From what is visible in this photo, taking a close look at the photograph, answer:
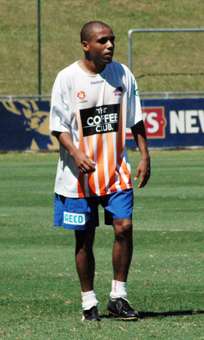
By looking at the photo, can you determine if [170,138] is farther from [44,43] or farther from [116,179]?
[116,179]

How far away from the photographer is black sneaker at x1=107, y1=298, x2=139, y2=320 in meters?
7.84

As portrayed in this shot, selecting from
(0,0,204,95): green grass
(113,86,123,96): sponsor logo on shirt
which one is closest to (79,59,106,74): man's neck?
(113,86,123,96): sponsor logo on shirt

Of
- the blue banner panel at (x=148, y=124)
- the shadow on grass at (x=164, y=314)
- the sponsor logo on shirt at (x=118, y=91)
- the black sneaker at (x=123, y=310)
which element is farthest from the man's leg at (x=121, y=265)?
the blue banner panel at (x=148, y=124)

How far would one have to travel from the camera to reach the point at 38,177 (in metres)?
21.4

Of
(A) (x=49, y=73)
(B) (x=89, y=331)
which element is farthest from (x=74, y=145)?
(A) (x=49, y=73)

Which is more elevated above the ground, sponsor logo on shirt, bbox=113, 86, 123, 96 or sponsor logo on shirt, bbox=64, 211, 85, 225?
sponsor logo on shirt, bbox=113, 86, 123, 96

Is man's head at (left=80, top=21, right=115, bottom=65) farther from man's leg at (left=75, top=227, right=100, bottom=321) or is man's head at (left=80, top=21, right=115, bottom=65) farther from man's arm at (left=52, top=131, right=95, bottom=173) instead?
man's leg at (left=75, top=227, right=100, bottom=321)

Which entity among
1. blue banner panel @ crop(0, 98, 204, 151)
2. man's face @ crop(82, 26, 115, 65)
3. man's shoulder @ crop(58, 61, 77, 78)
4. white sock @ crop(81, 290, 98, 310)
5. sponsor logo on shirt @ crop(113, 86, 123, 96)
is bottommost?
blue banner panel @ crop(0, 98, 204, 151)

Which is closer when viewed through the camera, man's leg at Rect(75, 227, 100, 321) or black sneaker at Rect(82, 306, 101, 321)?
black sneaker at Rect(82, 306, 101, 321)

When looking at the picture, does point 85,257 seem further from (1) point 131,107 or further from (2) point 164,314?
(1) point 131,107

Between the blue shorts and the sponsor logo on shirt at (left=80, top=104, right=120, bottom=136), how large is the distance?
44 cm

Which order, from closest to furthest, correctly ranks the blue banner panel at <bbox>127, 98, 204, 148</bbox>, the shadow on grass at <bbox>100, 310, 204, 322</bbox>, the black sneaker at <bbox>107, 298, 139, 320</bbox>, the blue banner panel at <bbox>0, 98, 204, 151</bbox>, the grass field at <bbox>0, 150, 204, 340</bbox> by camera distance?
1. the grass field at <bbox>0, 150, 204, 340</bbox>
2. the black sneaker at <bbox>107, 298, 139, 320</bbox>
3. the shadow on grass at <bbox>100, 310, 204, 322</bbox>
4. the blue banner panel at <bbox>0, 98, 204, 151</bbox>
5. the blue banner panel at <bbox>127, 98, 204, 148</bbox>

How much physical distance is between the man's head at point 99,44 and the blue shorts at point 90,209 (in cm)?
90

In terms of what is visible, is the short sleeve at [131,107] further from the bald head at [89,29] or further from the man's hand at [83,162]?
the man's hand at [83,162]
